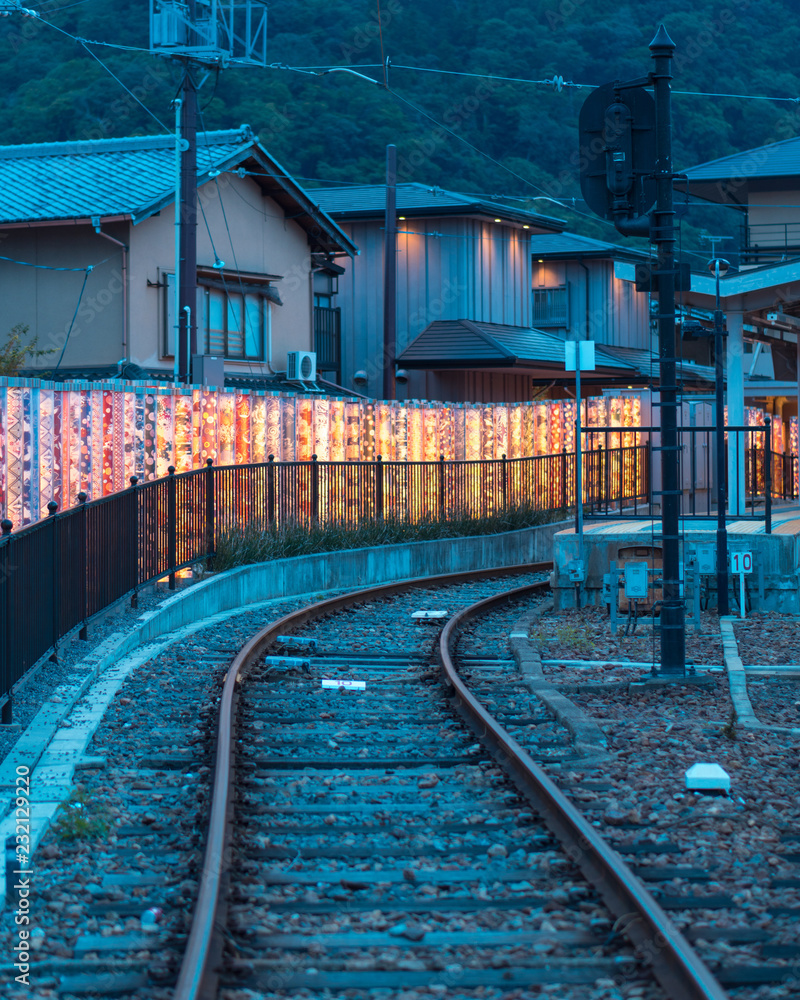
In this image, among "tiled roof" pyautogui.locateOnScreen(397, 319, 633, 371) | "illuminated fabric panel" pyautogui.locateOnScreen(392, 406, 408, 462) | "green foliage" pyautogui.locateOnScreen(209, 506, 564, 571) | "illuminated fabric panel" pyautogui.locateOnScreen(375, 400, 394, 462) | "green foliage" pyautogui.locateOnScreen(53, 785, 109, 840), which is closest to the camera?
"green foliage" pyautogui.locateOnScreen(53, 785, 109, 840)

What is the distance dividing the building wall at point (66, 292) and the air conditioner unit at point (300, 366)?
5510 millimetres

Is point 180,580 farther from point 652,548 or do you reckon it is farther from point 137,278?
point 137,278

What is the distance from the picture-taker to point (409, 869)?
5891 millimetres

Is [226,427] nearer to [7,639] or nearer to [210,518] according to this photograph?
[210,518]

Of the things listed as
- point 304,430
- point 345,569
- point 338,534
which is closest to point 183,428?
point 338,534

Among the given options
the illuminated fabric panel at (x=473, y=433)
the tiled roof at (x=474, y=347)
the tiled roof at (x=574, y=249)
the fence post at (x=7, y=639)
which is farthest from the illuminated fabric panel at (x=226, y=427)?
the tiled roof at (x=574, y=249)

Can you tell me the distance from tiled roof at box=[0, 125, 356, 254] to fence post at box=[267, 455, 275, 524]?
909 cm

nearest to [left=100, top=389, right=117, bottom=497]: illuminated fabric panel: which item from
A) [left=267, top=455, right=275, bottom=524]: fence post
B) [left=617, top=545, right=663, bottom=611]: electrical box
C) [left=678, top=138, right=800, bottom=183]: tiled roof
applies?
[left=267, top=455, right=275, bottom=524]: fence post

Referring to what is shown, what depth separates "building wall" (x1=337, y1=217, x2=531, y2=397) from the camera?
3947cm

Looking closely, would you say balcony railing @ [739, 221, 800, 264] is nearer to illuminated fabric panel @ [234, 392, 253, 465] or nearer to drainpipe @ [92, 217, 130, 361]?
drainpipe @ [92, 217, 130, 361]

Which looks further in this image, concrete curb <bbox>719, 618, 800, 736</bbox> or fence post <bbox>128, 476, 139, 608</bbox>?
fence post <bbox>128, 476, 139, 608</bbox>

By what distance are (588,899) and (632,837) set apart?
1036mm

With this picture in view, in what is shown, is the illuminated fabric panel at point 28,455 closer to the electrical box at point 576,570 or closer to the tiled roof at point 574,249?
the electrical box at point 576,570

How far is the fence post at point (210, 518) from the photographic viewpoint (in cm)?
1762
